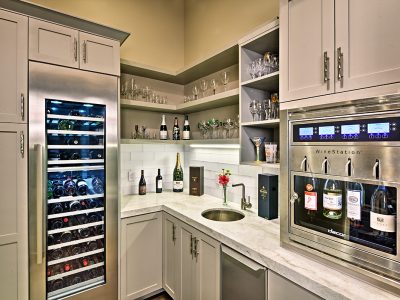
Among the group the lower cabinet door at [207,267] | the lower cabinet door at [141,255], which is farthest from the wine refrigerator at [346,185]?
the lower cabinet door at [141,255]

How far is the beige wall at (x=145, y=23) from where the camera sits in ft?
7.98

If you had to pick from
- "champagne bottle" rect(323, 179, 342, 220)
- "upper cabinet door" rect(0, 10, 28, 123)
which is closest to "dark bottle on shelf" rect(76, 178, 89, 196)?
"upper cabinet door" rect(0, 10, 28, 123)

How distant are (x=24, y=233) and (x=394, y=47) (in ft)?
7.59

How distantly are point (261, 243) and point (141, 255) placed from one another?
50.2 inches

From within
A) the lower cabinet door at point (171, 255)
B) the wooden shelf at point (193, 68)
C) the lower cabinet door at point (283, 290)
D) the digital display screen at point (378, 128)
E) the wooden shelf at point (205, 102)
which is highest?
the wooden shelf at point (193, 68)

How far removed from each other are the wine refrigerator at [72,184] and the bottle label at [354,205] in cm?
167

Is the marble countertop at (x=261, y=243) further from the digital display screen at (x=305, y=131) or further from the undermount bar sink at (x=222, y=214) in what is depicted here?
the digital display screen at (x=305, y=131)

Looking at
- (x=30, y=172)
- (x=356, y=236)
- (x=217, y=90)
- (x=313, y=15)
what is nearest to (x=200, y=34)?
(x=217, y=90)

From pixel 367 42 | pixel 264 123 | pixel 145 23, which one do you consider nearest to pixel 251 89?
pixel 264 123

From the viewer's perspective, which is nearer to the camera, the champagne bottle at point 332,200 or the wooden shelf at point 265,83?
the champagne bottle at point 332,200

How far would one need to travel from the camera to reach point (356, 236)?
1.03 meters

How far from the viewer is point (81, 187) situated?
191cm

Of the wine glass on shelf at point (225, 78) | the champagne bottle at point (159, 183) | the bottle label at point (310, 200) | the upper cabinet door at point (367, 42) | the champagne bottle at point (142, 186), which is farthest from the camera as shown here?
the champagne bottle at point (159, 183)

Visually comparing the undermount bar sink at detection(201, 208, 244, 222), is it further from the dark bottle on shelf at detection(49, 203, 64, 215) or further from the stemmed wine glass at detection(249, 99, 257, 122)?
the dark bottle on shelf at detection(49, 203, 64, 215)
